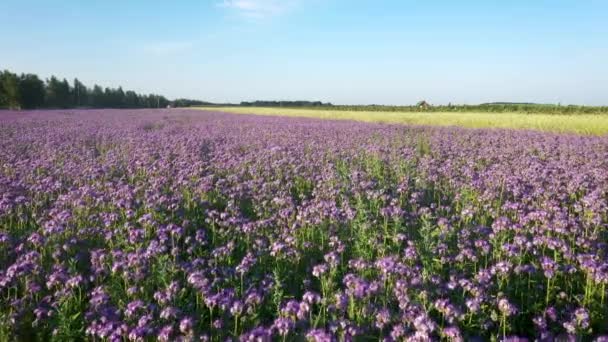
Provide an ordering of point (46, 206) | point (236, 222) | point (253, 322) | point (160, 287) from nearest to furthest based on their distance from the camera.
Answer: point (253, 322)
point (160, 287)
point (236, 222)
point (46, 206)

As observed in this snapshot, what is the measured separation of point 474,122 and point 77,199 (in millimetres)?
23799

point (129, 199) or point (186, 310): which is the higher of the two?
point (129, 199)

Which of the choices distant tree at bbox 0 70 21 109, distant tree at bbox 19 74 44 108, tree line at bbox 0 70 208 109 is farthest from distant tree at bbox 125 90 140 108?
distant tree at bbox 0 70 21 109

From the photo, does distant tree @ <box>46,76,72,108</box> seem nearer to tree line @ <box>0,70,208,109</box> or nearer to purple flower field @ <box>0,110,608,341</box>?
tree line @ <box>0,70,208,109</box>

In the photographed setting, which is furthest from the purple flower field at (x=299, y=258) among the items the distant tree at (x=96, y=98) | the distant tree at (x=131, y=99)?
the distant tree at (x=131, y=99)

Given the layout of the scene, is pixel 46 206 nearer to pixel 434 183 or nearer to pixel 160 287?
pixel 160 287

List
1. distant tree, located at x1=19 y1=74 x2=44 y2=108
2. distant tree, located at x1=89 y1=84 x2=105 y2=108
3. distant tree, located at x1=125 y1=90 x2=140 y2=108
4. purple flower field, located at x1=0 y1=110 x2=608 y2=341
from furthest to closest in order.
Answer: distant tree, located at x1=125 y1=90 x2=140 y2=108 → distant tree, located at x1=89 y1=84 x2=105 y2=108 → distant tree, located at x1=19 y1=74 x2=44 y2=108 → purple flower field, located at x1=0 y1=110 x2=608 y2=341

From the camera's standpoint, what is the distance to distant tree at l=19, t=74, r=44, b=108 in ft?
188

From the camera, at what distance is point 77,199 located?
5676 millimetres

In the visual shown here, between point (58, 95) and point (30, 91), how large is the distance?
8.13m

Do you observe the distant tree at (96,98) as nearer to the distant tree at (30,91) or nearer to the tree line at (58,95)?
the tree line at (58,95)

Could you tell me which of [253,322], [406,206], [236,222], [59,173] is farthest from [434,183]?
[59,173]

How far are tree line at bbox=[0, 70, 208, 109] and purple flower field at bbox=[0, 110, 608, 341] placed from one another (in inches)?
2386

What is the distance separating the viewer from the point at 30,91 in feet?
192
